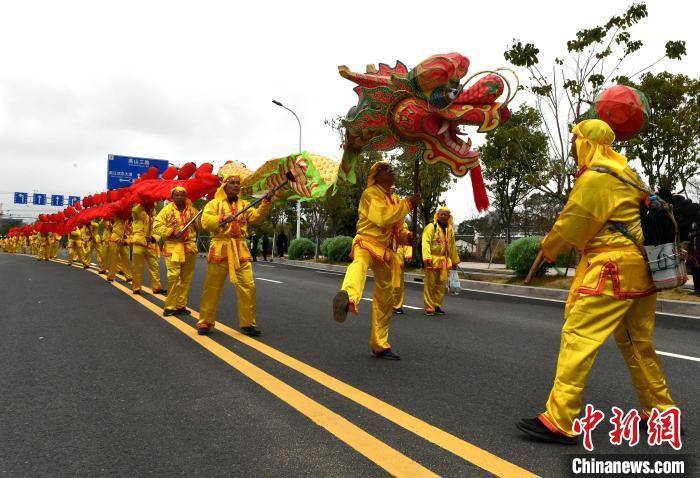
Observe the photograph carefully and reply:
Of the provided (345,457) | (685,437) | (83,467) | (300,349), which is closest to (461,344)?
(300,349)

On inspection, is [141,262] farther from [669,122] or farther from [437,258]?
[669,122]

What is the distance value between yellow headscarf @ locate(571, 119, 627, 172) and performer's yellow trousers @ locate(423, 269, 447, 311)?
539 cm

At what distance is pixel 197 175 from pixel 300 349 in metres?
3.23

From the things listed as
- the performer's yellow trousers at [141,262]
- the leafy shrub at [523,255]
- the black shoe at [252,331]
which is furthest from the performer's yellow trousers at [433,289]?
the leafy shrub at [523,255]

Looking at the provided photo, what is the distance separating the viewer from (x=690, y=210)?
2955 mm

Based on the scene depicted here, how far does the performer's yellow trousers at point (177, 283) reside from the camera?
288 inches

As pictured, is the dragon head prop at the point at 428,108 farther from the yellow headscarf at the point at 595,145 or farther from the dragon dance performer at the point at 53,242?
the dragon dance performer at the point at 53,242

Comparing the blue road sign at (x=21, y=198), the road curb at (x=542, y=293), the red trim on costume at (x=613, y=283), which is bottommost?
the road curb at (x=542, y=293)

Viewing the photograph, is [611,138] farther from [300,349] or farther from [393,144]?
[300,349]

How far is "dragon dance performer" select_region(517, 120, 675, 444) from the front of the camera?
9.39ft

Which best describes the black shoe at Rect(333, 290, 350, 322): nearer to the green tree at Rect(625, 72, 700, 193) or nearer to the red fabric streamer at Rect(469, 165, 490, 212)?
the red fabric streamer at Rect(469, 165, 490, 212)

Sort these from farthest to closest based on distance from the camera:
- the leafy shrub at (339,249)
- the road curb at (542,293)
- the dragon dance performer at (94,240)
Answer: the leafy shrub at (339,249) < the dragon dance performer at (94,240) < the road curb at (542,293)

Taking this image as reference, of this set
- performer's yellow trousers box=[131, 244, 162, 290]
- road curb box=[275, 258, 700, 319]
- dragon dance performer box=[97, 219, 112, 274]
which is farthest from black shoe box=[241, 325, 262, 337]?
dragon dance performer box=[97, 219, 112, 274]

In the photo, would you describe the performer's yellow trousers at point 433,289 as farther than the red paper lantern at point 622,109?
Yes
